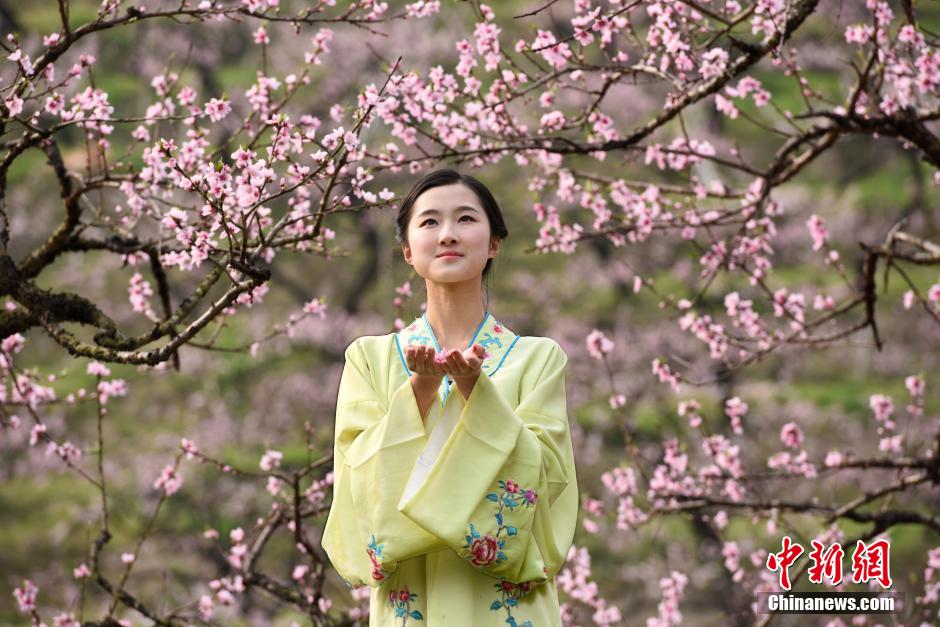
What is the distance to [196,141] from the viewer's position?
182 inches

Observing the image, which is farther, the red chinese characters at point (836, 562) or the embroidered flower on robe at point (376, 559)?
the red chinese characters at point (836, 562)

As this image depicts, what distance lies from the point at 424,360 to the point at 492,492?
0.38 meters

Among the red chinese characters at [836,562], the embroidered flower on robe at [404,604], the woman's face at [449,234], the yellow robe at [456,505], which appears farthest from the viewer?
the red chinese characters at [836,562]

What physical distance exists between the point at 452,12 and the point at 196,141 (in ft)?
41.5

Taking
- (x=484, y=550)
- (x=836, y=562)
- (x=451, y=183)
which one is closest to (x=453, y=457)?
(x=484, y=550)

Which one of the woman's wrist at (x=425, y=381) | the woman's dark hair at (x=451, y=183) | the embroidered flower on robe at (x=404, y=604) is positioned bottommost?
the embroidered flower on robe at (x=404, y=604)

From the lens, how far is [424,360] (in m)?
2.64

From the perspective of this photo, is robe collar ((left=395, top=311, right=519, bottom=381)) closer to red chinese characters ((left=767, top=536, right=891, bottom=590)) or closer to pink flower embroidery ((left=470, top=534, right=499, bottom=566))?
pink flower embroidery ((left=470, top=534, right=499, bottom=566))

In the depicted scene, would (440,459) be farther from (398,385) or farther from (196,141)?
(196,141)

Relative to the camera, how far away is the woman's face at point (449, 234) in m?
2.99

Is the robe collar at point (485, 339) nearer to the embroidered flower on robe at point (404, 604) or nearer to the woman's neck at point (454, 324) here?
the woman's neck at point (454, 324)

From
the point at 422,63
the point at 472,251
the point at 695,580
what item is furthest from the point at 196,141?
the point at 422,63

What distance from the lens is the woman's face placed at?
2.99m

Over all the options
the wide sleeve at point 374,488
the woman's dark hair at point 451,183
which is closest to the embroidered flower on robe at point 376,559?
the wide sleeve at point 374,488
